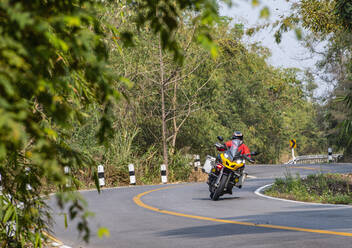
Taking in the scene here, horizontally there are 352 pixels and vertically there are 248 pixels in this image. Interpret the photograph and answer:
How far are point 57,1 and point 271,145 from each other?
184 feet

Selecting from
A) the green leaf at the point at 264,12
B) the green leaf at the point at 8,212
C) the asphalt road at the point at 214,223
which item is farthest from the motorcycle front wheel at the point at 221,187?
the green leaf at the point at 264,12

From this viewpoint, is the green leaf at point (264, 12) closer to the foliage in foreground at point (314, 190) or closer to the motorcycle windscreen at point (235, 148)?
the foliage in foreground at point (314, 190)

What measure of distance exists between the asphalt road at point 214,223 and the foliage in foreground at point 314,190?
113 centimetres

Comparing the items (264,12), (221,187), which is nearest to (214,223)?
(221,187)

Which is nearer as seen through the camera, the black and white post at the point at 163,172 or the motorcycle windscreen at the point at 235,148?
the motorcycle windscreen at the point at 235,148

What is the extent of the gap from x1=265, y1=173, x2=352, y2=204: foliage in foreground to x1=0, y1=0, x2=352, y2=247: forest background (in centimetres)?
143

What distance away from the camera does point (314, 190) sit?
17.3 meters

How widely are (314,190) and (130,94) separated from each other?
1210 cm

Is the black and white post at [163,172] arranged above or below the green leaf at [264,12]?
above

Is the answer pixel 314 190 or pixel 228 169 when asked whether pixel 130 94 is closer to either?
pixel 314 190

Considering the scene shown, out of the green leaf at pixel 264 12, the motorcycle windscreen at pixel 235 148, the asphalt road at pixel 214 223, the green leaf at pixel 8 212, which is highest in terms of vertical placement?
the motorcycle windscreen at pixel 235 148

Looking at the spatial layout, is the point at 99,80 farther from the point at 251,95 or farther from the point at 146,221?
the point at 251,95

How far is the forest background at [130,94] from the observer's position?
292 centimetres

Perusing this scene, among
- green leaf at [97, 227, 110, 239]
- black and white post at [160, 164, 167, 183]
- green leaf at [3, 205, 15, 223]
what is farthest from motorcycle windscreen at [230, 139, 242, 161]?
green leaf at [97, 227, 110, 239]
